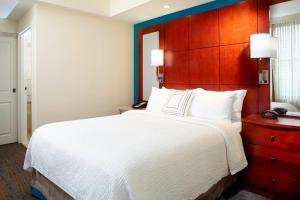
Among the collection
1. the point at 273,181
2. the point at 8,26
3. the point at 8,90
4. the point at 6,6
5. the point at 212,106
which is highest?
the point at 6,6

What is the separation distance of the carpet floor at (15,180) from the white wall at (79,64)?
2.13 ft

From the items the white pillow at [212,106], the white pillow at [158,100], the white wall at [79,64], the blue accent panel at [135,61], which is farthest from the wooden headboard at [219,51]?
the white wall at [79,64]

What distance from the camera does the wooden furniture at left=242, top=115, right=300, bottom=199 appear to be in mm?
2059

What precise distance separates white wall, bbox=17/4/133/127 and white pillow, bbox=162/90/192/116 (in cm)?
161

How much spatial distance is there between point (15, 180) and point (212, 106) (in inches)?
98.1

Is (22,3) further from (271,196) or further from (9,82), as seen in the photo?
(271,196)

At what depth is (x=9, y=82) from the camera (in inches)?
165

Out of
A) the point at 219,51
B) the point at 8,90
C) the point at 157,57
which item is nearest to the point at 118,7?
the point at 157,57

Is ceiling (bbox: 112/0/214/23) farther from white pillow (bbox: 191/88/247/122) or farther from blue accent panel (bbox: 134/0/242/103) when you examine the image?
white pillow (bbox: 191/88/247/122)

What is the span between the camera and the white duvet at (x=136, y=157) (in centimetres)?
139

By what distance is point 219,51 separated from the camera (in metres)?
3.09

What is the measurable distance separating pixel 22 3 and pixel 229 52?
3013 mm

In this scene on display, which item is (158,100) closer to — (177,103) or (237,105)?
(177,103)

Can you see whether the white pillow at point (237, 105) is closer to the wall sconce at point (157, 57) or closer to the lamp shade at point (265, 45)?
the lamp shade at point (265, 45)
